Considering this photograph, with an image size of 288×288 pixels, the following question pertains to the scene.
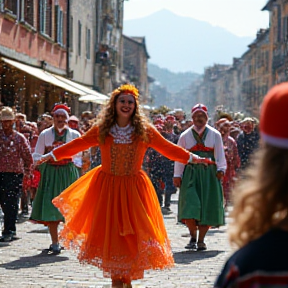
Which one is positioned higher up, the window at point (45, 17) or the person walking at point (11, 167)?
the window at point (45, 17)

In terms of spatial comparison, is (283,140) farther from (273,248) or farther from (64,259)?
(64,259)

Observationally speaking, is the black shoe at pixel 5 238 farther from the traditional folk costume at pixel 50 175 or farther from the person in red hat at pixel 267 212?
the person in red hat at pixel 267 212

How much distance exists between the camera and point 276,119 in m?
2.50

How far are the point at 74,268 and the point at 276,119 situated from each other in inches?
275

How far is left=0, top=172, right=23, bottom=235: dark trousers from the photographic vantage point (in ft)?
39.3

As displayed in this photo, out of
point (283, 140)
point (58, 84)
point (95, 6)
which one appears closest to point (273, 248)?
point (283, 140)

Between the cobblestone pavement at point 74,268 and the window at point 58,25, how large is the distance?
66.2ft

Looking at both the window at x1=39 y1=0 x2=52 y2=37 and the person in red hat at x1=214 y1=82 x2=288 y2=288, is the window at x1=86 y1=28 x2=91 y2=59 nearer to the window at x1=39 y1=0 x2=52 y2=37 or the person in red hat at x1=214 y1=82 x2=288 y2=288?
the window at x1=39 y1=0 x2=52 y2=37

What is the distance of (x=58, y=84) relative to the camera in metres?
25.2

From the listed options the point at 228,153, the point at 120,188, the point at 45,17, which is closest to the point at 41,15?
the point at 45,17

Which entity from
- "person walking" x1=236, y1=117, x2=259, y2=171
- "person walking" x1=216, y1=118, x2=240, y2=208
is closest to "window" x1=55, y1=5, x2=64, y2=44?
"person walking" x1=236, y1=117, x2=259, y2=171

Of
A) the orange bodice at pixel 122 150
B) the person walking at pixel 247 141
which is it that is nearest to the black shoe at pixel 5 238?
the orange bodice at pixel 122 150

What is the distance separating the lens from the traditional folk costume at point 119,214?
294 inches

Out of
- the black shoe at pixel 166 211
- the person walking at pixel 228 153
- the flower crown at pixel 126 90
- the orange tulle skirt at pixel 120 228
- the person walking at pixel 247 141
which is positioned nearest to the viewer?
the orange tulle skirt at pixel 120 228
